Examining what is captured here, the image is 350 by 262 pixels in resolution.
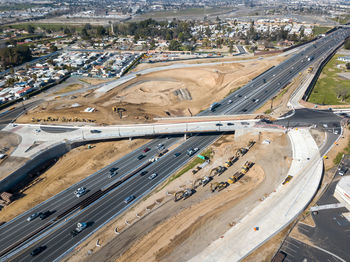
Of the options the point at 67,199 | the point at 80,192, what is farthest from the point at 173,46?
the point at 67,199

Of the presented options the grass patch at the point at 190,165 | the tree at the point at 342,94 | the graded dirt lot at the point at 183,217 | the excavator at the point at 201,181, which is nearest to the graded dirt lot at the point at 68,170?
the grass patch at the point at 190,165

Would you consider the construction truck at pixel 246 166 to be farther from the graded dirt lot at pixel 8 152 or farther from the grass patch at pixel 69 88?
the grass patch at pixel 69 88

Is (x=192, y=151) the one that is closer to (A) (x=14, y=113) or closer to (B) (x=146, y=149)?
(B) (x=146, y=149)

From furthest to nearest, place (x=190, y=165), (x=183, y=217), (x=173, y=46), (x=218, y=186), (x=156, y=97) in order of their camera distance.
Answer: (x=173, y=46) < (x=156, y=97) < (x=190, y=165) < (x=218, y=186) < (x=183, y=217)

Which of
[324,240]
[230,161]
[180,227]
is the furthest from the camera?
[230,161]

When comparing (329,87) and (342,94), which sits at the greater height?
(342,94)

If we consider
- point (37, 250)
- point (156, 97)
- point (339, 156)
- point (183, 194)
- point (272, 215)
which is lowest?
point (37, 250)
